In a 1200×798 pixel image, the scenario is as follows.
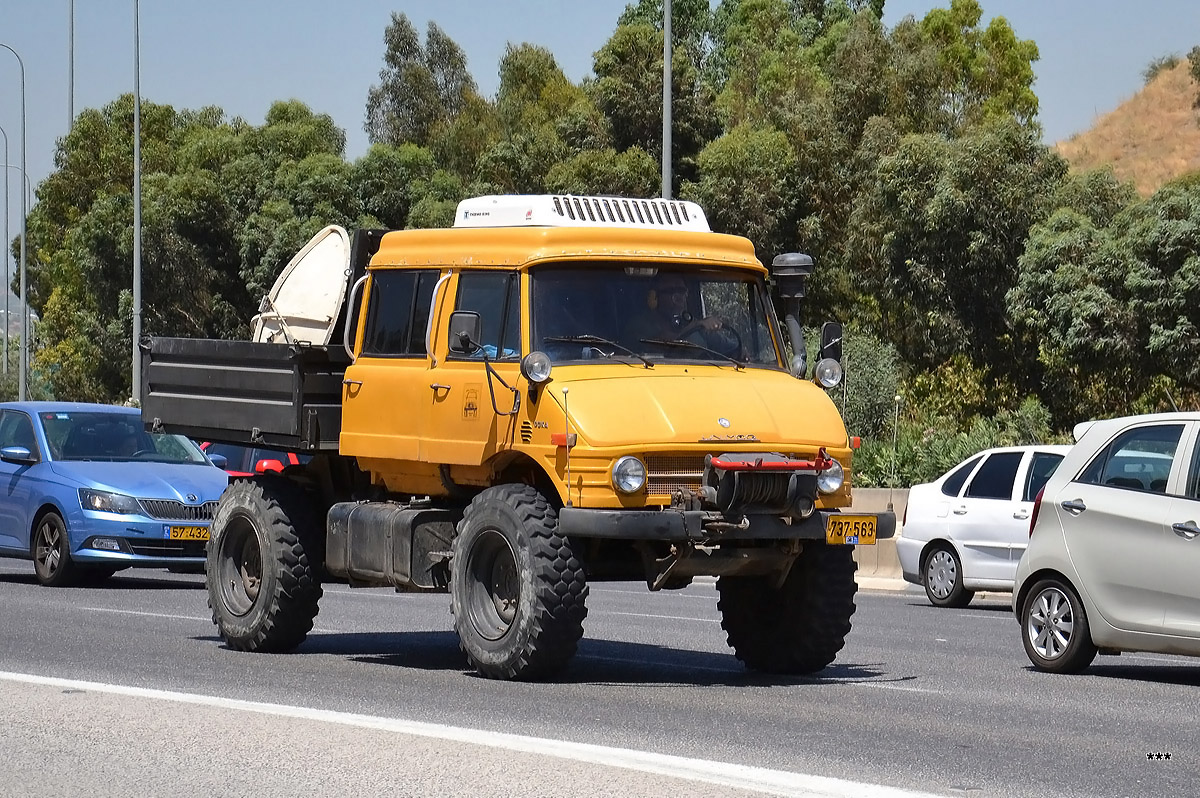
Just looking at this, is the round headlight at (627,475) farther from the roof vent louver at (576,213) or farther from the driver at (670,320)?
the roof vent louver at (576,213)

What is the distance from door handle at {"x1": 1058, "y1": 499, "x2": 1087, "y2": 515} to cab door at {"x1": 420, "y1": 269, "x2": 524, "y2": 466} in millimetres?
3737

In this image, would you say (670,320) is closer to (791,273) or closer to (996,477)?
(791,273)

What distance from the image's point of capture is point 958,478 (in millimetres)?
20453

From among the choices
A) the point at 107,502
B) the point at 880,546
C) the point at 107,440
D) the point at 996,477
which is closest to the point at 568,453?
the point at 107,502

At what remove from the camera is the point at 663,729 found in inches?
367

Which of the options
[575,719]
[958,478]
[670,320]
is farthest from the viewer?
[958,478]

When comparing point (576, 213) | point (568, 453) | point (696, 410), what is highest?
point (576, 213)

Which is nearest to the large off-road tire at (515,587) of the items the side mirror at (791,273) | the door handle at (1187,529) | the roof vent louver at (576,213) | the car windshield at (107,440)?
the roof vent louver at (576,213)

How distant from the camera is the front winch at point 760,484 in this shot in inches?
428

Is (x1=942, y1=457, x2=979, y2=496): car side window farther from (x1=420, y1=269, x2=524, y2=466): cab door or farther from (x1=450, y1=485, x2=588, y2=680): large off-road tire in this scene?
(x1=450, y1=485, x2=588, y2=680): large off-road tire

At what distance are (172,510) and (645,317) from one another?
9049 millimetres

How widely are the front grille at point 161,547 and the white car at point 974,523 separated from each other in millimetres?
7288

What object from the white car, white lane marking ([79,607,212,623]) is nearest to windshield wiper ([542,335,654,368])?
white lane marking ([79,607,212,623])

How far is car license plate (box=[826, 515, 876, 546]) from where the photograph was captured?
37.2 ft
